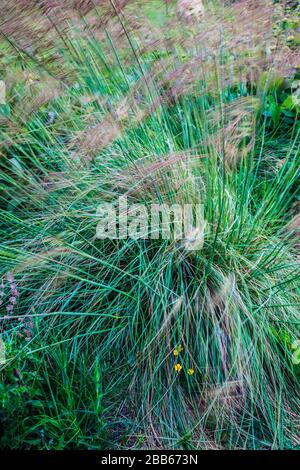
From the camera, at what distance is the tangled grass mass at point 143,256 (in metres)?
1.97

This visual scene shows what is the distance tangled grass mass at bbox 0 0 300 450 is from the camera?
1968mm

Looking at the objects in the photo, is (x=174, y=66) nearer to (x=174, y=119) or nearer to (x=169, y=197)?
(x=174, y=119)

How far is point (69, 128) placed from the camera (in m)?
2.64

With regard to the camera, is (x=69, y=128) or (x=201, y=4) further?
(x=69, y=128)

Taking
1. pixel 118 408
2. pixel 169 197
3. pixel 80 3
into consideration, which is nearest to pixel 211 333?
pixel 118 408

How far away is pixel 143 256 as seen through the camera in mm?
2270
